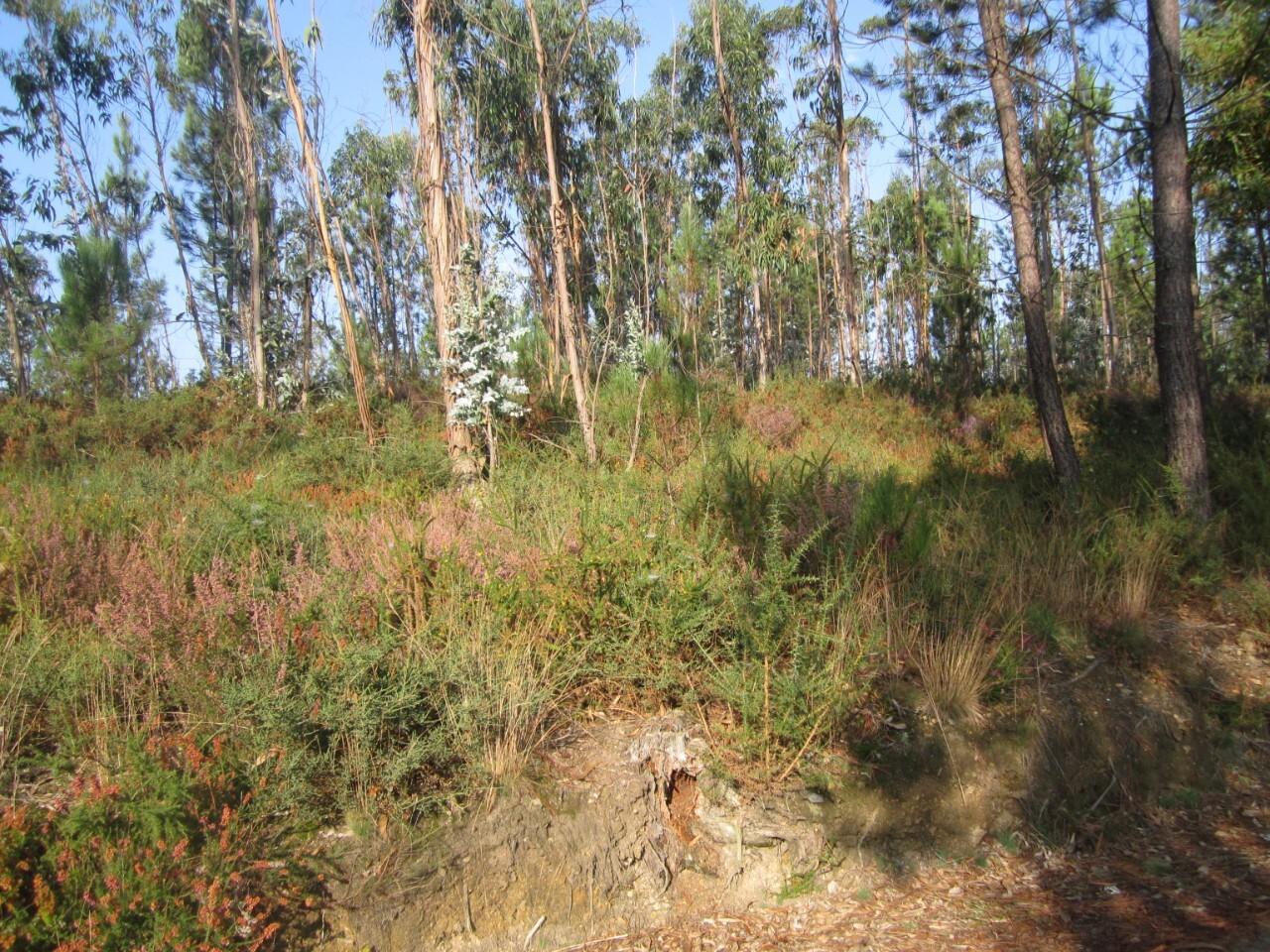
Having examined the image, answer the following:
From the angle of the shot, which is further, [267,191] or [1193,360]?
[267,191]

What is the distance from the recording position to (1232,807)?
3.78 metres

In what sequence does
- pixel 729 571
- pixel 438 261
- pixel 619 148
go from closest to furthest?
1. pixel 729 571
2. pixel 438 261
3. pixel 619 148

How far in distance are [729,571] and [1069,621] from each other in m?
2.08

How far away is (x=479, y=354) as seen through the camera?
8055mm

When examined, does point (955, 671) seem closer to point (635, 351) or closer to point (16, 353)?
point (635, 351)

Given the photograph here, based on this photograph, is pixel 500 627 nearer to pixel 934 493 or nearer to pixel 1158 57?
pixel 934 493

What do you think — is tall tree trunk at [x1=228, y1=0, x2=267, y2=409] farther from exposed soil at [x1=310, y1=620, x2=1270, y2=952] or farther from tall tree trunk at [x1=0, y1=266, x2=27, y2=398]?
exposed soil at [x1=310, y1=620, x2=1270, y2=952]

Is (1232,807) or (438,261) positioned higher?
(438,261)

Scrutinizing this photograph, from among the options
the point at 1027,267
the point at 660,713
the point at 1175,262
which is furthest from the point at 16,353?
the point at 1175,262

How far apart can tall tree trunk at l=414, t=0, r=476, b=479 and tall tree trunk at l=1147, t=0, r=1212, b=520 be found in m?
6.18

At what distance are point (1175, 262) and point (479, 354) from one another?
606 centimetres

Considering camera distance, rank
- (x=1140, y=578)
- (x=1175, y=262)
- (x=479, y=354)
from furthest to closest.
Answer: (x=479, y=354), (x=1175, y=262), (x=1140, y=578)

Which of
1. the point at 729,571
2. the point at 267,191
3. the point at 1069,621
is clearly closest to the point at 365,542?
the point at 729,571

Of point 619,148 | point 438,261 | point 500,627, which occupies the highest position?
point 619,148
